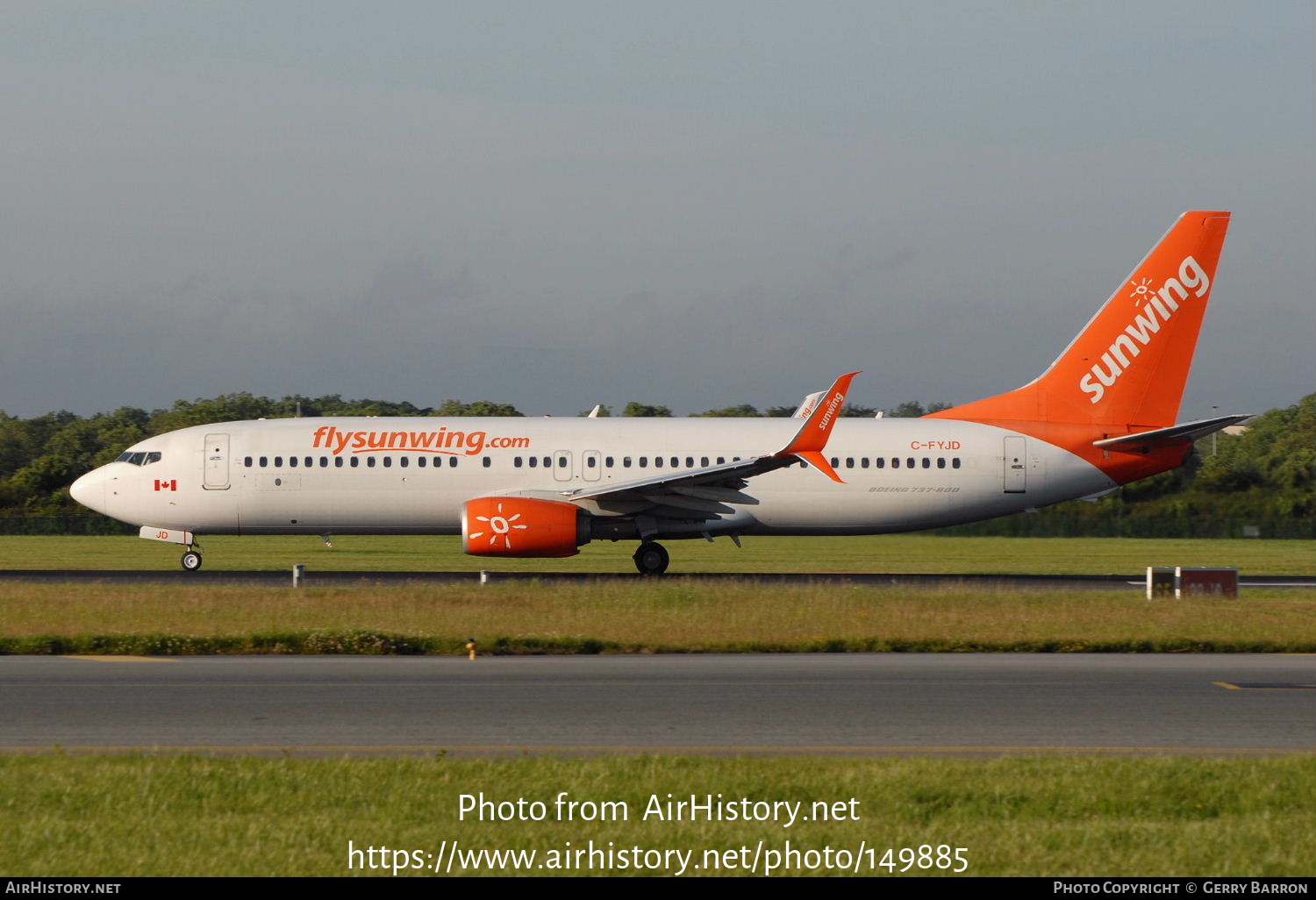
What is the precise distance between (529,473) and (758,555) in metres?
14.6

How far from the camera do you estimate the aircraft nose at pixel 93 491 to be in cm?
3188

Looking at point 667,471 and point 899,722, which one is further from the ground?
point 667,471

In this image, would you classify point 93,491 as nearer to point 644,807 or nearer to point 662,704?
point 662,704

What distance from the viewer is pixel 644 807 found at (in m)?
9.05

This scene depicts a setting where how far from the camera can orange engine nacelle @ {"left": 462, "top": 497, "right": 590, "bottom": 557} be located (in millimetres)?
28906

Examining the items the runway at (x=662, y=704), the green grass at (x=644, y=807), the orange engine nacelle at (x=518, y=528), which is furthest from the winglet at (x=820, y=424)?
the green grass at (x=644, y=807)

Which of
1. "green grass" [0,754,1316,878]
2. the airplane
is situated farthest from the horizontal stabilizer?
"green grass" [0,754,1316,878]

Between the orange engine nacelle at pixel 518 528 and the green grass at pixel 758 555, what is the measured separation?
536cm

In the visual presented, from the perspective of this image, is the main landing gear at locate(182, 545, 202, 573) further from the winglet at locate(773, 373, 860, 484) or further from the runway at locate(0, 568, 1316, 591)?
the winglet at locate(773, 373, 860, 484)

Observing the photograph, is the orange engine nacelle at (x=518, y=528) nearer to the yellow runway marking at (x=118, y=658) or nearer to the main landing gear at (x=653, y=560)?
the main landing gear at (x=653, y=560)
